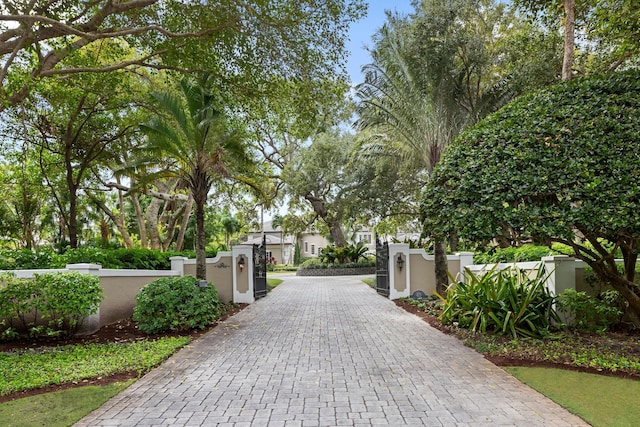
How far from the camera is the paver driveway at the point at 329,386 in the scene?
13.0 ft

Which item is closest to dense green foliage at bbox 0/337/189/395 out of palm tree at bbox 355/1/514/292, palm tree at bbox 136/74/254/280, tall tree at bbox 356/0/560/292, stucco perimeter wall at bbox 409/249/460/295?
palm tree at bbox 136/74/254/280

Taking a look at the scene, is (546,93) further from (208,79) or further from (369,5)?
(208,79)

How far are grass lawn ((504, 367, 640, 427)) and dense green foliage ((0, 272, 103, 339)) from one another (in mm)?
6963

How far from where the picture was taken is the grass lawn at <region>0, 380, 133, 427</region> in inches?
156

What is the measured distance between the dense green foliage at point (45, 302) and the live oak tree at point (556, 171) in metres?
6.24

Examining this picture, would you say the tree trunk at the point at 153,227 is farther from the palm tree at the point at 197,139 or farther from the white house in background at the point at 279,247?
the white house in background at the point at 279,247

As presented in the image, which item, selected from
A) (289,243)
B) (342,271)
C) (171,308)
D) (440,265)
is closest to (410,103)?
(440,265)

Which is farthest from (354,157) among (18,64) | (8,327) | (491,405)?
(491,405)

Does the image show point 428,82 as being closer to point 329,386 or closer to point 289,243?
point 329,386

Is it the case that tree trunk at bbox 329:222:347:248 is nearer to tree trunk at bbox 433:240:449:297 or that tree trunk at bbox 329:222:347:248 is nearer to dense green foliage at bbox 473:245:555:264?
dense green foliage at bbox 473:245:555:264

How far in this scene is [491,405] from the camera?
13.9ft

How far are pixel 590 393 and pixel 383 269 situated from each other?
10.3m

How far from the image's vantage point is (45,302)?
7.27m

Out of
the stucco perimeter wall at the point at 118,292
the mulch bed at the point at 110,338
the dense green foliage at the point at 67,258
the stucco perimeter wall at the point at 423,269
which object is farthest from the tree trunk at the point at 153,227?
the stucco perimeter wall at the point at 423,269
